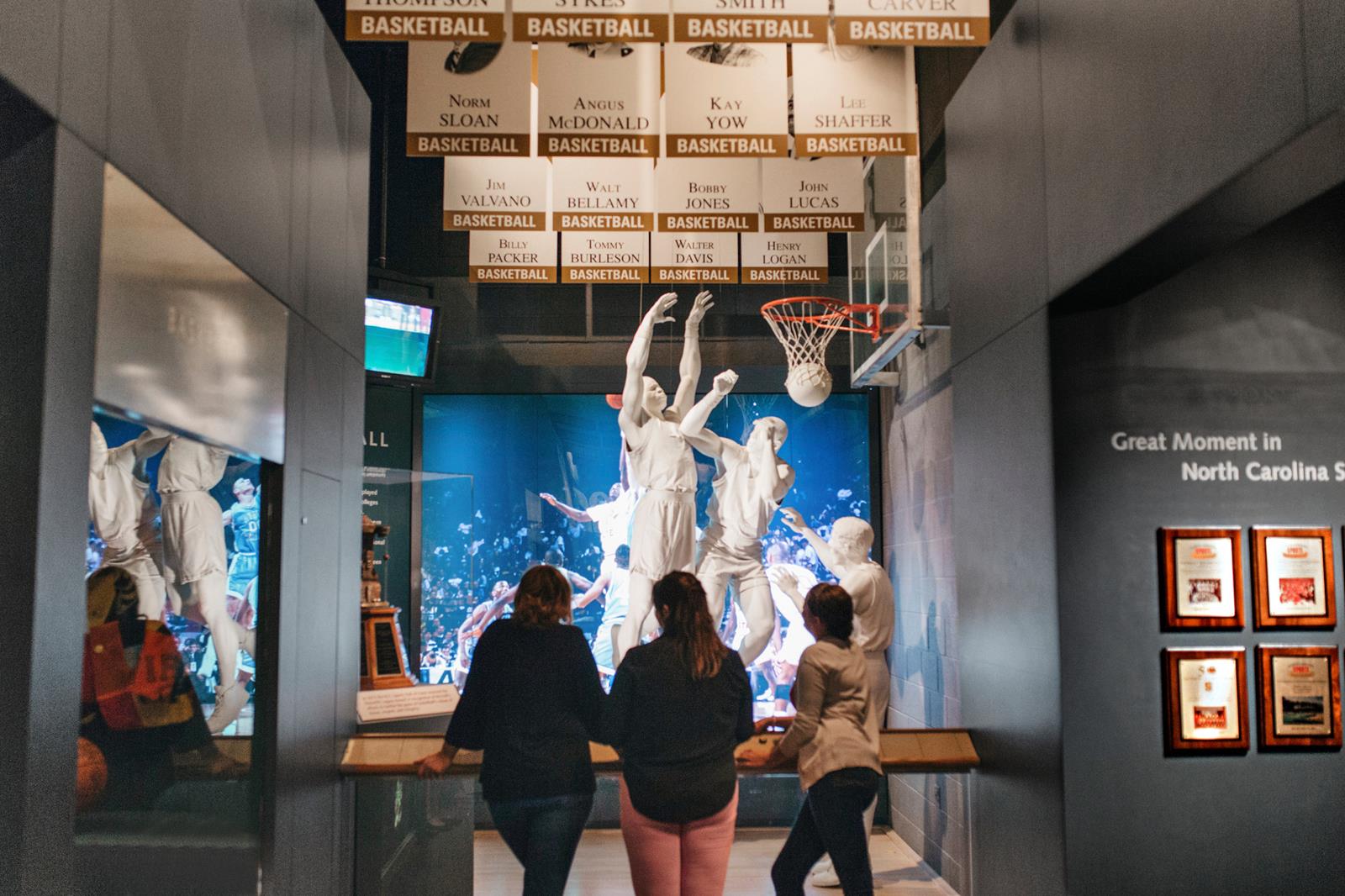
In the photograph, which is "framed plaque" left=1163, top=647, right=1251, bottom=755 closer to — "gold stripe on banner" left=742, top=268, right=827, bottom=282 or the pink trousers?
the pink trousers

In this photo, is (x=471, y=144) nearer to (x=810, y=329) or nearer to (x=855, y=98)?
(x=855, y=98)

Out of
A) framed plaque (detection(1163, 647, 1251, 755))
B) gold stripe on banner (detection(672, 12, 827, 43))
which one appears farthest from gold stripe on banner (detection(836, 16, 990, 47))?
framed plaque (detection(1163, 647, 1251, 755))

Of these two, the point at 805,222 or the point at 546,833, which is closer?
the point at 546,833

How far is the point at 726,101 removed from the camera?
610 cm

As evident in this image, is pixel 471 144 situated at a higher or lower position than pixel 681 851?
higher

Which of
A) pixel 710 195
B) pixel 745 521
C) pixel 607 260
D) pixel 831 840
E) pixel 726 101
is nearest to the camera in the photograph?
pixel 831 840

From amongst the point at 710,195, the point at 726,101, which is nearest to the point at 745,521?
the point at 710,195

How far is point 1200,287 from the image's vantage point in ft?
14.0

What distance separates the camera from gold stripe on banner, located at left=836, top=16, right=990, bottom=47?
15.5ft

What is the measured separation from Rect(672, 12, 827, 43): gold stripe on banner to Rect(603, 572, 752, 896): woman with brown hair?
204cm

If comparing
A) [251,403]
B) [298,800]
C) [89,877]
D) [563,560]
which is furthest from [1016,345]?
[563,560]

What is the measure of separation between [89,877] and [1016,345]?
348 centimetres

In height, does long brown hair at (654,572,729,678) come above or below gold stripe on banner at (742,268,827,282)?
below

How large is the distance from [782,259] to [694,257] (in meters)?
0.58
